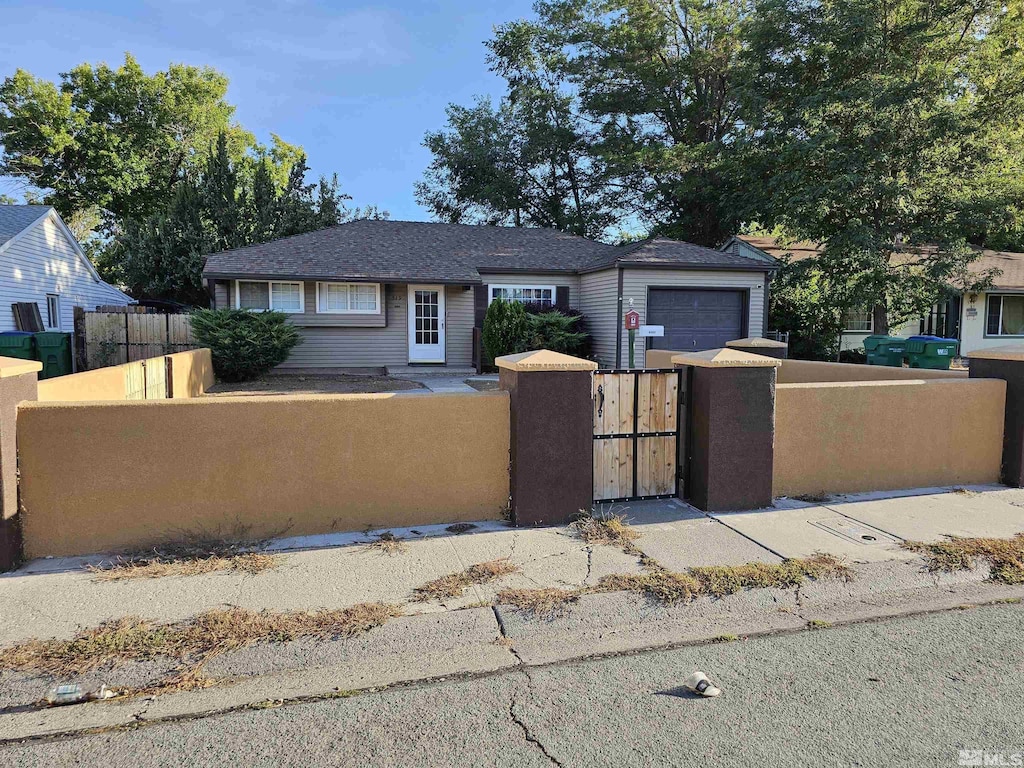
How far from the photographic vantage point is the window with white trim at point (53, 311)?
20.4m

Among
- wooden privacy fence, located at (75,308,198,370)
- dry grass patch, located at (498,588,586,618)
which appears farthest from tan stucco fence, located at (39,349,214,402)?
dry grass patch, located at (498,588,586,618)

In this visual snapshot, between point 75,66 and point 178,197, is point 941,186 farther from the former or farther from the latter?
point 75,66

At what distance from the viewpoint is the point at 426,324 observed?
16.9 meters

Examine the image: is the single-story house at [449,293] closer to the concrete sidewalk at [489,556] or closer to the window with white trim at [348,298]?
the window with white trim at [348,298]

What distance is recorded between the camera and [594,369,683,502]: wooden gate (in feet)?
19.1

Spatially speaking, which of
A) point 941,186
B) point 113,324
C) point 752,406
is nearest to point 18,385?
point 752,406

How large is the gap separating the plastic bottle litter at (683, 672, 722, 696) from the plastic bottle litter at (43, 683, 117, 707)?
8.94 feet

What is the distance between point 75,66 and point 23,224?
66.8ft

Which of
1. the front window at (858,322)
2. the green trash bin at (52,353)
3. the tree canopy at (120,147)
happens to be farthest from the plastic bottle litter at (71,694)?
the tree canopy at (120,147)

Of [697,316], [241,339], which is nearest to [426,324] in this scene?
[241,339]

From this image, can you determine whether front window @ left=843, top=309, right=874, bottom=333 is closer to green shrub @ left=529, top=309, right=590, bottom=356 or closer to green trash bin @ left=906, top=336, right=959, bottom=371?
green trash bin @ left=906, top=336, right=959, bottom=371

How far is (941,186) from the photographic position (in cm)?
1759

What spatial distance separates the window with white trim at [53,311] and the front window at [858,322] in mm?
25317

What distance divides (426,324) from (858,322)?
14.5 meters
